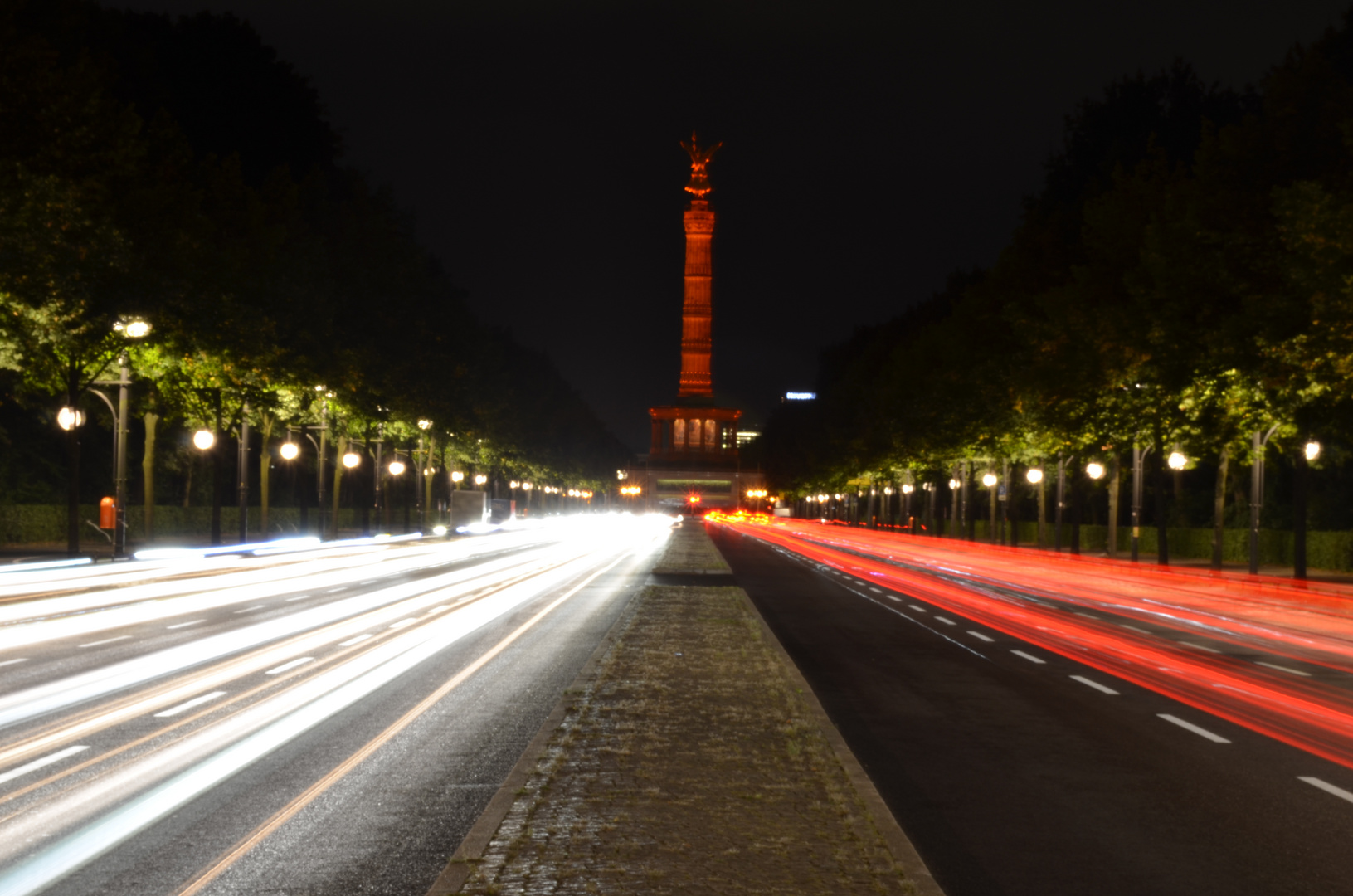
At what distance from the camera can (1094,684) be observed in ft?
47.9

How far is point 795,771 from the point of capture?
866 centimetres

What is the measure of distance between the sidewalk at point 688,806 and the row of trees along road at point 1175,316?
2053 centimetres

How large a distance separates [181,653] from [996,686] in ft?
31.8

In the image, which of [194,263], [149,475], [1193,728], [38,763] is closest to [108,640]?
[38,763]

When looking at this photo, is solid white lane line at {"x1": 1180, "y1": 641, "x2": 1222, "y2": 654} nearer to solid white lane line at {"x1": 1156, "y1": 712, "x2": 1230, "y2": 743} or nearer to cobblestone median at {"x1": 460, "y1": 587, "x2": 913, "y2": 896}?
solid white lane line at {"x1": 1156, "y1": 712, "x2": 1230, "y2": 743}

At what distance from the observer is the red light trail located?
13.1 m

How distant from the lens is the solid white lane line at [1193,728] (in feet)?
36.3

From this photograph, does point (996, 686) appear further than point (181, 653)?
No

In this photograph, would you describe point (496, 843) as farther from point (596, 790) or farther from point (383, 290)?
point (383, 290)

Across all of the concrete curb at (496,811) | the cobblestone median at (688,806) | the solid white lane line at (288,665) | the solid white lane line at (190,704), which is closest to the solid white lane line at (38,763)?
the solid white lane line at (190,704)

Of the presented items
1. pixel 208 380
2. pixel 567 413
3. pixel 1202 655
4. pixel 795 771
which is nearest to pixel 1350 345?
pixel 1202 655

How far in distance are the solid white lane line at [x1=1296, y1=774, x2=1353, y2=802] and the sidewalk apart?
3.31 meters

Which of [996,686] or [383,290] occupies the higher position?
[383,290]

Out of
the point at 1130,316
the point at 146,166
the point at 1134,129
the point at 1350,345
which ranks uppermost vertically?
the point at 1134,129
